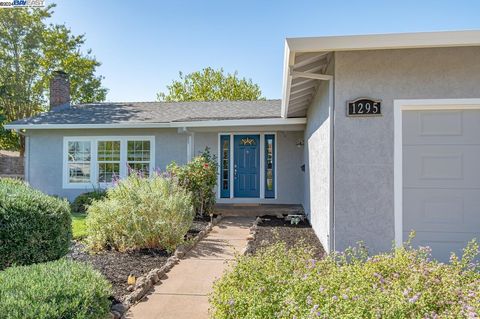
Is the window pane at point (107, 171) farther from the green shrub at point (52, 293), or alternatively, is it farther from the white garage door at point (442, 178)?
the white garage door at point (442, 178)

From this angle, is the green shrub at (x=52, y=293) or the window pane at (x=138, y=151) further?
the window pane at (x=138, y=151)

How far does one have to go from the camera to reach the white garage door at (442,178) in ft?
15.3

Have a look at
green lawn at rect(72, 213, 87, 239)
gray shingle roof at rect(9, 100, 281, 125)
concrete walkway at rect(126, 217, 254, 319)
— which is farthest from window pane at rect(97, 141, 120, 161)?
concrete walkway at rect(126, 217, 254, 319)

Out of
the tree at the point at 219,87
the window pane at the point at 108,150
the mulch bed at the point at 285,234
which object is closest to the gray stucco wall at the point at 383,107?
the mulch bed at the point at 285,234

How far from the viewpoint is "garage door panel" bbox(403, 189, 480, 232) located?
4.64 meters

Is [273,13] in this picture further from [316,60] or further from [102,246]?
[102,246]

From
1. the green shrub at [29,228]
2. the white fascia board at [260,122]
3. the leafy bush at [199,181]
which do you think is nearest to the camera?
the green shrub at [29,228]

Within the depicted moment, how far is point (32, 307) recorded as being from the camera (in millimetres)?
Result: 2316

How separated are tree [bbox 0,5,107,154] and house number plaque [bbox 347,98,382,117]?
22.2 m

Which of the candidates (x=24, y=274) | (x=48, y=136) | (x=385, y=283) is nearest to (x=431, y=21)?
(x=385, y=283)

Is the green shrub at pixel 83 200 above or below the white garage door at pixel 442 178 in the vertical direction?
below

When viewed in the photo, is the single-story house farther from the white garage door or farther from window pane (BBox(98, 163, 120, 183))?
window pane (BBox(98, 163, 120, 183))

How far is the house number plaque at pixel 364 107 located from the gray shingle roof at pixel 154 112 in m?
5.87

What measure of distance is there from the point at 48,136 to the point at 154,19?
17.6ft
